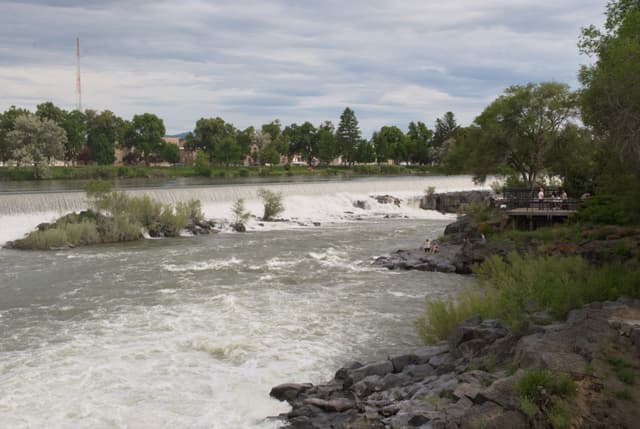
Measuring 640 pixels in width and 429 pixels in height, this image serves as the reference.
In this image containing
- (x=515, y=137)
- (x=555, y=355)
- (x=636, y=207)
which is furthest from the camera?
(x=515, y=137)

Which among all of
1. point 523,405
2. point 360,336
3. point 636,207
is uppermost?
point 636,207

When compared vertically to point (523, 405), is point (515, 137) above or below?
above

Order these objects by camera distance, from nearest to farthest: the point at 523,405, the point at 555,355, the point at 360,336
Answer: the point at 523,405, the point at 555,355, the point at 360,336

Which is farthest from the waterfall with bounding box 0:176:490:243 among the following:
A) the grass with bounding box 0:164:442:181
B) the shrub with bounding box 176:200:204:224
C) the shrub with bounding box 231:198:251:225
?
the grass with bounding box 0:164:442:181

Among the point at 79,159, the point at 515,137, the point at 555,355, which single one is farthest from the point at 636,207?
the point at 79,159

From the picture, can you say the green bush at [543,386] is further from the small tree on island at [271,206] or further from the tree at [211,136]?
the tree at [211,136]

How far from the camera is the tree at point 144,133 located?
9162cm

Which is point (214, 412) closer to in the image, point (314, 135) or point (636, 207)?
point (636, 207)

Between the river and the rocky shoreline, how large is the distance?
0.93 meters

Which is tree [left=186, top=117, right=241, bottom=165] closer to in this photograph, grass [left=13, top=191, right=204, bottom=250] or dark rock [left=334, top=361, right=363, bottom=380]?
grass [left=13, top=191, right=204, bottom=250]

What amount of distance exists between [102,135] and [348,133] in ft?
142

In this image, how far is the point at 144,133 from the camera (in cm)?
9144

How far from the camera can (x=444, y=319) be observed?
1184 cm

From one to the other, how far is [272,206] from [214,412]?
3147 cm
